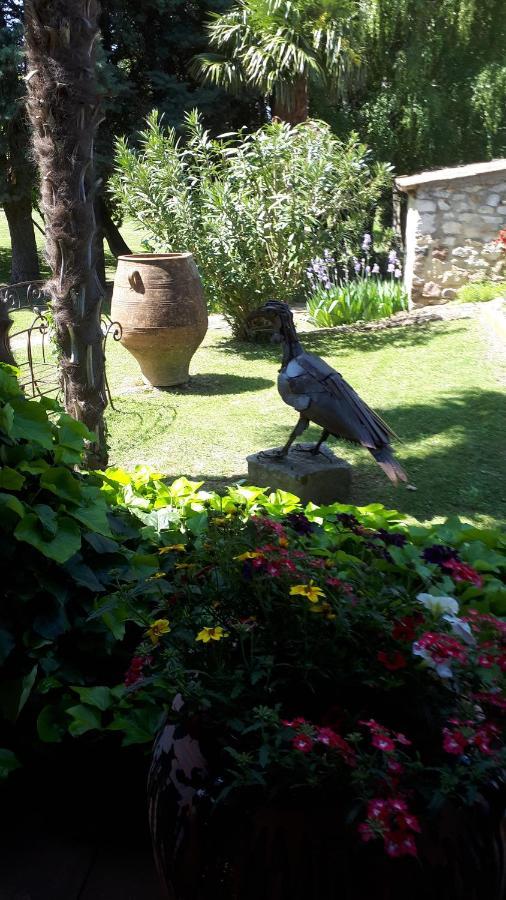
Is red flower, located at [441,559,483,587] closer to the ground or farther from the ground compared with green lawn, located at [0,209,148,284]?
farther from the ground

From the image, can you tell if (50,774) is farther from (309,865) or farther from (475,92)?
(475,92)

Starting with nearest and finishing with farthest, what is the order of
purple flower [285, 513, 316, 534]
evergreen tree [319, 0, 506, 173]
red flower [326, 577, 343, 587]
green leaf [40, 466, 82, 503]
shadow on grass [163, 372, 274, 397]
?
red flower [326, 577, 343, 587]
green leaf [40, 466, 82, 503]
purple flower [285, 513, 316, 534]
shadow on grass [163, 372, 274, 397]
evergreen tree [319, 0, 506, 173]

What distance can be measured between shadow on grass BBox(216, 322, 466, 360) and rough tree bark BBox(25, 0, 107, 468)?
5116 millimetres

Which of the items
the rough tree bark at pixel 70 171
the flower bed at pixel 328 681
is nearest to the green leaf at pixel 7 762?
the flower bed at pixel 328 681

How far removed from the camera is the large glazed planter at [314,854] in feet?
4.20

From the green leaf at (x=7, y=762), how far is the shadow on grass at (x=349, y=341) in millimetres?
7729

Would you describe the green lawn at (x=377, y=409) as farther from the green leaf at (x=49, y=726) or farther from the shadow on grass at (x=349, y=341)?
the green leaf at (x=49, y=726)

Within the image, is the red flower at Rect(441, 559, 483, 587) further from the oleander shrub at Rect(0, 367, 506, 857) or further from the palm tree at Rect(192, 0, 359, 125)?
the palm tree at Rect(192, 0, 359, 125)

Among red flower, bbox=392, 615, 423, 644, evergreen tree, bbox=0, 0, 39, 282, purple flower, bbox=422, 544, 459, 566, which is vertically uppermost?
evergreen tree, bbox=0, 0, 39, 282

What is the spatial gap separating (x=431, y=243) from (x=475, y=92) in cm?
515

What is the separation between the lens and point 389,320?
10.9 metres

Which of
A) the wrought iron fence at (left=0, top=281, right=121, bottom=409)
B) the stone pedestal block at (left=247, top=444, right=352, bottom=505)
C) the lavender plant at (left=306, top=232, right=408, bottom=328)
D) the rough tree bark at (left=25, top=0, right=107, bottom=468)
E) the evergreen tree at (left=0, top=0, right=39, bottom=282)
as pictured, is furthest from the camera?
the evergreen tree at (left=0, top=0, right=39, bottom=282)

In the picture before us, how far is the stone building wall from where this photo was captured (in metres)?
11.0

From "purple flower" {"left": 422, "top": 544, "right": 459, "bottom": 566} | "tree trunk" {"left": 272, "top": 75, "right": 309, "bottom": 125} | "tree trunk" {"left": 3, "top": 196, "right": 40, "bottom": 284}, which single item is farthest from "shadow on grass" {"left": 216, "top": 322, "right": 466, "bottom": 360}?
"purple flower" {"left": 422, "top": 544, "right": 459, "bottom": 566}
